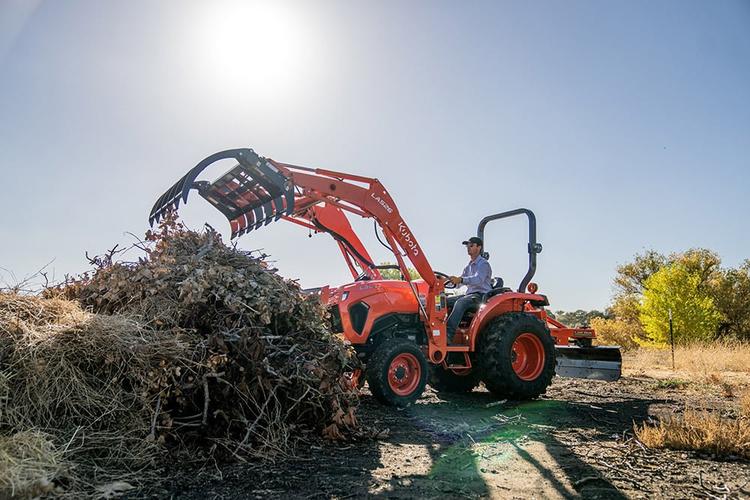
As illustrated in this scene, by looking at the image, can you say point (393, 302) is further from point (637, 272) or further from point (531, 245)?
point (637, 272)

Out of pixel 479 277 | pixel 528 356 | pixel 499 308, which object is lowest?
pixel 528 356

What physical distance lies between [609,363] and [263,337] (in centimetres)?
621

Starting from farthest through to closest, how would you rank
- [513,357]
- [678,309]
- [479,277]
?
[678,309]
[479,277]
[513,357]

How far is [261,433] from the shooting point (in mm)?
4539

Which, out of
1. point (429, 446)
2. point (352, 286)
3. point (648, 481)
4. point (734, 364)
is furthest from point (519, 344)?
point (734, 364)

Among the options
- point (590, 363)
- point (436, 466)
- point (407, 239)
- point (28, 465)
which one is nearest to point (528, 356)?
point (590, 363)

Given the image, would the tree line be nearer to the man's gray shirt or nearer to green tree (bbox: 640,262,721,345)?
green tree (bbox: 640,262,721,345)

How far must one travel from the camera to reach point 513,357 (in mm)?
8195

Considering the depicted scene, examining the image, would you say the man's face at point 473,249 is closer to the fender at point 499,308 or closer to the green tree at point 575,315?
the fender at point 499,308

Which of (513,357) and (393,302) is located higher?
(393,302)

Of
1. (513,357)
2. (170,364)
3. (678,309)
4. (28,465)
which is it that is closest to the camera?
(28,465)

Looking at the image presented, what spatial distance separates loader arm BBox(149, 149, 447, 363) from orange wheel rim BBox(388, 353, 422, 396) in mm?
380

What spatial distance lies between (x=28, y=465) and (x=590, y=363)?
7924 millimetres

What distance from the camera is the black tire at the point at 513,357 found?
303 inches
